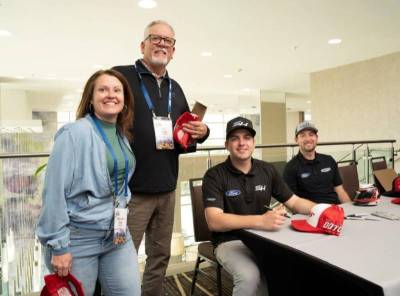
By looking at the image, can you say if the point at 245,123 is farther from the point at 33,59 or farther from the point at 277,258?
the point at 33,59

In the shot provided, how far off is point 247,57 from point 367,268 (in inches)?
215

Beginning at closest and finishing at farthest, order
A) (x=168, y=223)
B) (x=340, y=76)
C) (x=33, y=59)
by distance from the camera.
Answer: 1. (x=168, y=223)
2. (x=33, y=59)
3. (x=340, y=76)

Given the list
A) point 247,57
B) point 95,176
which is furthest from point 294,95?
point 95,176

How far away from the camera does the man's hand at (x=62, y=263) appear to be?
3.89ft

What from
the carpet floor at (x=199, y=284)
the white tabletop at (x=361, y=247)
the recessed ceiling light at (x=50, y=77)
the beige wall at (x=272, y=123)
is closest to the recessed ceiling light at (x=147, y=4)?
the carpet floor at (x=199, y=284)

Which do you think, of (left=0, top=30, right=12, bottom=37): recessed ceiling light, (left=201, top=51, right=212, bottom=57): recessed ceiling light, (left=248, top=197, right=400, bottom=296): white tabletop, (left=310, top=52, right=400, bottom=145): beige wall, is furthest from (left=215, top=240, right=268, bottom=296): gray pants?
(left=310, top=52, right=400, bottom=145): beige wall

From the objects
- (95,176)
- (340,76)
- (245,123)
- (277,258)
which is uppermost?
(340,76)

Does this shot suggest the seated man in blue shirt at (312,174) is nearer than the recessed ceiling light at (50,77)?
Yes

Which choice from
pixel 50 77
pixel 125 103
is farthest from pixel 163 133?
pixel 50 77

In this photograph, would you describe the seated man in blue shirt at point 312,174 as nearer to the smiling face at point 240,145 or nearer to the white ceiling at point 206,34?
the smiling face at point 240,145

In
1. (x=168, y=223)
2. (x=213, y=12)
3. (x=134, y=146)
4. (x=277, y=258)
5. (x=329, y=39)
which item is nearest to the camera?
(x=277, y=258)

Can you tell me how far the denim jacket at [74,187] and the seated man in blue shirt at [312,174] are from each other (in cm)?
163

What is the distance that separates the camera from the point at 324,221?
53.7 inches

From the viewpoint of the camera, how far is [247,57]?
604 cm
